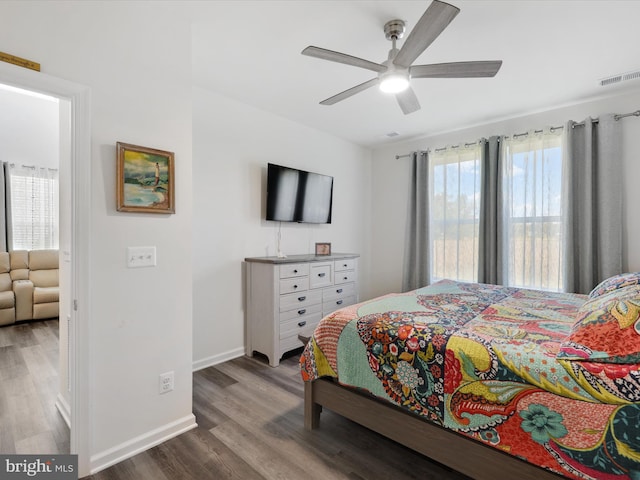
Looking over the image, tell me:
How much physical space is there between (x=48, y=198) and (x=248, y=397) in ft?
17.4

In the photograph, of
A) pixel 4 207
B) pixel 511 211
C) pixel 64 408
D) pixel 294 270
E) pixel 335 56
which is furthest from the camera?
pixel 4 207

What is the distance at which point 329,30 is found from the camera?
214cm

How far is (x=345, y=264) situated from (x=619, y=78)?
316cm

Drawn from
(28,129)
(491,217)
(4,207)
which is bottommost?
(491,217)

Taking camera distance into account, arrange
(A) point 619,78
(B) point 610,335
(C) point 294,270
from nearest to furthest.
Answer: (B) point 610,335 → (A) point 619,78 → (C) point 294,270

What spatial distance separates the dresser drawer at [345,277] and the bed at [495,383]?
166 cm

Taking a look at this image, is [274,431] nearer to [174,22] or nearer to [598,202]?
[174,22]

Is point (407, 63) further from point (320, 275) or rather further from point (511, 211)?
point (511, 211)

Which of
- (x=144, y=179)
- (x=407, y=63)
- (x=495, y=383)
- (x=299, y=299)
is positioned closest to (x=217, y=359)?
(x=299, y=299)

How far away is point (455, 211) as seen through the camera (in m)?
4.13

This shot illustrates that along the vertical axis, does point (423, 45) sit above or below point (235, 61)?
below

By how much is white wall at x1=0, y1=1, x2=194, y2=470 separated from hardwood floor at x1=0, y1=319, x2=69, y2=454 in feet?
1.70

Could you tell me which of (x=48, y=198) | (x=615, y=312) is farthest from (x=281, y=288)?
(x=48, y=198)

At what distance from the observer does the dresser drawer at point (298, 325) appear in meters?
3.08
